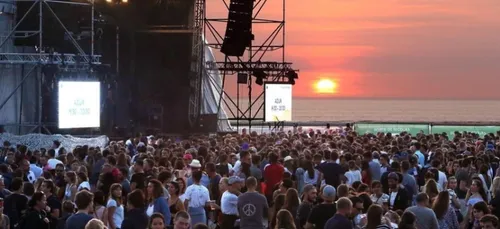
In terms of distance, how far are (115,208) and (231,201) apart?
1939 millimetres

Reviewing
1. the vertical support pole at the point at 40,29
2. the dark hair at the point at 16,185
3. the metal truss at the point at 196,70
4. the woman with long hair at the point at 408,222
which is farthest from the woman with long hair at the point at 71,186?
the metal truss at the point at 196,70

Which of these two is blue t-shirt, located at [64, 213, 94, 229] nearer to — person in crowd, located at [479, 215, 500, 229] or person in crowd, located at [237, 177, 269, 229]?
→ person in crowd, located at [237, 177, 269, 229]

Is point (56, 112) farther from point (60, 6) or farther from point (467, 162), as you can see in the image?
point (467, 162)

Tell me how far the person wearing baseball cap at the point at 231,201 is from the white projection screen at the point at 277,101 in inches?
962

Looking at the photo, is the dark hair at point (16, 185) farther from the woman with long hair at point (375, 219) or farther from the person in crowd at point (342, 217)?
the woman with long hair at point (375, 219)

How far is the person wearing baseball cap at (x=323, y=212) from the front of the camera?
33.5 ft

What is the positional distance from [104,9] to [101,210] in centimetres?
2347

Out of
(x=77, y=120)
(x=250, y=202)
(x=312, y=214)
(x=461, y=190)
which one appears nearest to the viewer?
(x=312, y=214)

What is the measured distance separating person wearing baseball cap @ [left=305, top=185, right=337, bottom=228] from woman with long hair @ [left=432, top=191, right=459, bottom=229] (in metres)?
1.31

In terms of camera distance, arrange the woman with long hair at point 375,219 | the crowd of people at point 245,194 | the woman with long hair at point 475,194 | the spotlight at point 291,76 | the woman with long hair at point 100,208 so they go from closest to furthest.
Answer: the woman with long hair at point 375,219, the crowd of people at point 245,194, the woman with long hair at point 100,208, the woman with long hair at point 475,194, the spotlight at point 291,76

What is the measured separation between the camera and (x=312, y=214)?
10.3 metres

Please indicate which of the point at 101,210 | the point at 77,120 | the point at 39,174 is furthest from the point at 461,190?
the point at 77,120

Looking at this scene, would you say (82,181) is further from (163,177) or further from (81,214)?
(81,214)

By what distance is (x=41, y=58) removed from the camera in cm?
2750
